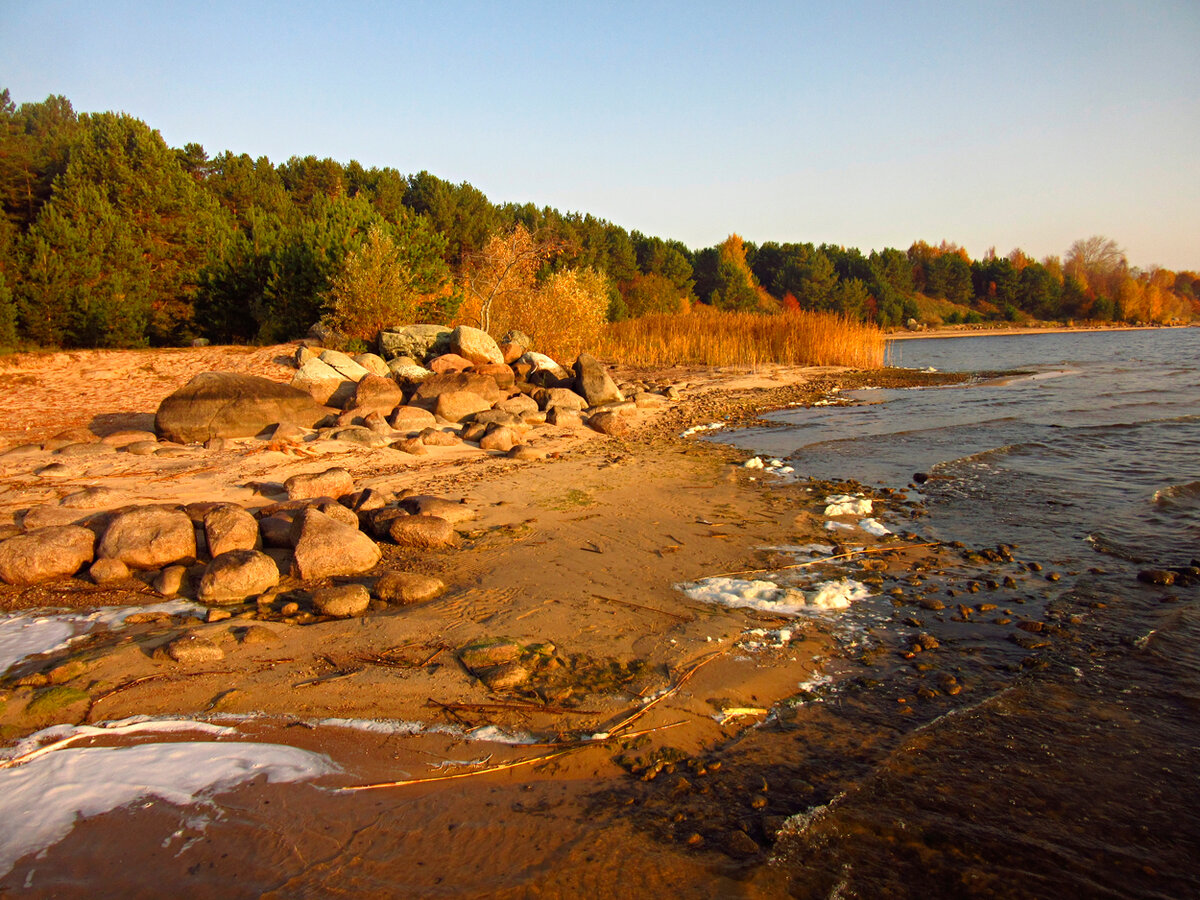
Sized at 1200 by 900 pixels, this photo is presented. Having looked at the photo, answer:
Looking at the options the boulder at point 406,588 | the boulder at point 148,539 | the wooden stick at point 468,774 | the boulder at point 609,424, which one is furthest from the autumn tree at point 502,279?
the wooden stick at point 468,774

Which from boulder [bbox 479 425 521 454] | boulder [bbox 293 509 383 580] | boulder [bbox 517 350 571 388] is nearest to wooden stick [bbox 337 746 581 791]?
boulder [bbox 293 509 383 580]

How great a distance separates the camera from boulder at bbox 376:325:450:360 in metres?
14.6

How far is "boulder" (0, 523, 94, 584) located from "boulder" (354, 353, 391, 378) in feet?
27.1

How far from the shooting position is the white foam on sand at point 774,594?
5.02m

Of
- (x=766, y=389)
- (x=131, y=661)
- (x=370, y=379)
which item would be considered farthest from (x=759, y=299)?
(x=131, y=661)

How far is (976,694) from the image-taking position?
156 inches

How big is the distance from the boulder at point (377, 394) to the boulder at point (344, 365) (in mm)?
910

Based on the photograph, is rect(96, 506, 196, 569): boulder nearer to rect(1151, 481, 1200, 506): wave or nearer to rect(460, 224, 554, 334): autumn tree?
rect(1151, 481, 1200, 506): wave

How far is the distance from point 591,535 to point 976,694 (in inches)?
136

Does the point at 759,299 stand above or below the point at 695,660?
above

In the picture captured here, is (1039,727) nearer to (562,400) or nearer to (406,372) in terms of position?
(562,400)

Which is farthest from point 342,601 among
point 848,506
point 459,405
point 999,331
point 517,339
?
point 999,331

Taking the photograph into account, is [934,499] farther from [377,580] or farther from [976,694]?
[377,580]

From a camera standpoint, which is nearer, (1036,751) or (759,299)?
(1036,751)
